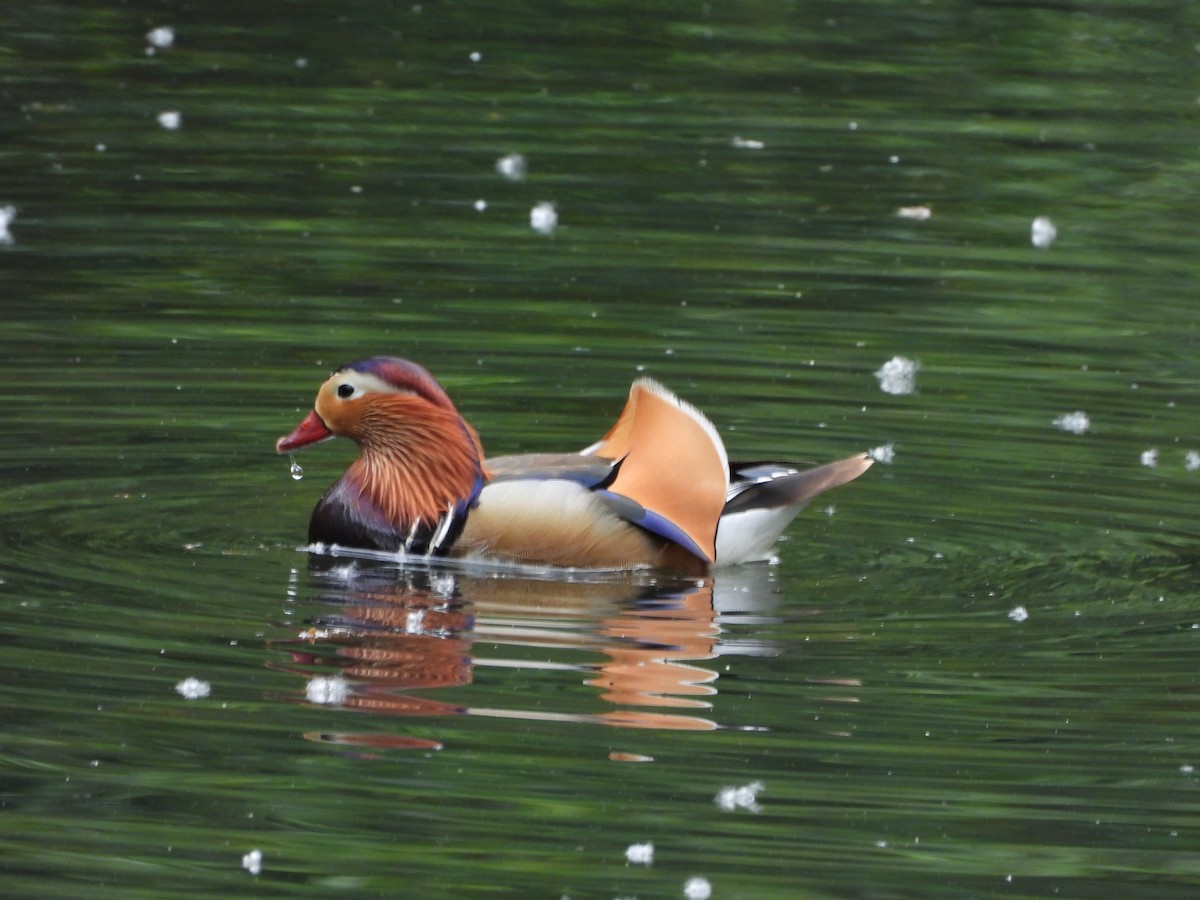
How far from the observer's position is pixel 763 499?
28.2 feet

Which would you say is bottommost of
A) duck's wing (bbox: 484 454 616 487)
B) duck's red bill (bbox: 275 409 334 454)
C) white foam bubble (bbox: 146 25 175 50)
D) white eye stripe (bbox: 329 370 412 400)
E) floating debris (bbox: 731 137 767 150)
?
duck's wing (bbox: 484 454 616 487)

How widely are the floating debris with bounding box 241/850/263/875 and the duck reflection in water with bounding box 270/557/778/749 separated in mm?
764

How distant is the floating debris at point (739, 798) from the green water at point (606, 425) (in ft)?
0.05

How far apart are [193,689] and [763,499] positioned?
2.37 m

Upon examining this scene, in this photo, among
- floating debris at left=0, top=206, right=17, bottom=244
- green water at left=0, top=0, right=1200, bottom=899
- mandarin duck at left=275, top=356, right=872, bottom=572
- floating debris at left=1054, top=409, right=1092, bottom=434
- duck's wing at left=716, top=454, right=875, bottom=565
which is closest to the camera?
green water at left=0, top=0, right=1200, bottom=899

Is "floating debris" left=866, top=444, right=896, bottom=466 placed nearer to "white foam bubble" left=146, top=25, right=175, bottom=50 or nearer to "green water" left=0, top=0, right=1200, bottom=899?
"green water" left=0, top=0, right=1200, bottom=899

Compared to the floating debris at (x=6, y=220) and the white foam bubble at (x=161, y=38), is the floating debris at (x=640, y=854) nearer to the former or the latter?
the floating debris at (x=6, y=220)

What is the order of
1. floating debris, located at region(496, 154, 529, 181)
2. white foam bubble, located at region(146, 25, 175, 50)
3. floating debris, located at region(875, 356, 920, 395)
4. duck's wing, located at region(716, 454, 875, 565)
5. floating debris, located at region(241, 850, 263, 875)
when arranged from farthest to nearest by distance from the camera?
white foam bubble, located at region(146, 25, 175, 50) < floating debris, located at region(496, 154, 529, 181) < floating debris, located at region(875, 356, 920, 395) < duck's wing, located at region(716, 454, 875, 565) < floating debris, located at region(241, 850, 263, 875)

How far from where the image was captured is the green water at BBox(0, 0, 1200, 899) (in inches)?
242

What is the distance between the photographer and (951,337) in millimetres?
11422

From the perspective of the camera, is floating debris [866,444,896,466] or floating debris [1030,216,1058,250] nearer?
floating debris [866,444,896,466]

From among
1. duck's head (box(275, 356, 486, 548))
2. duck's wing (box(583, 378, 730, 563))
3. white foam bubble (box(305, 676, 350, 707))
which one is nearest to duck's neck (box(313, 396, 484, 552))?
duck's head (box(275, 356, 486, 548))

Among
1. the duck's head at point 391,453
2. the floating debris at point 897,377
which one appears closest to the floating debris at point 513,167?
the floating debris at point 897,377

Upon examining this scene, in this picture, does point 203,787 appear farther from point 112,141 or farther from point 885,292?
point 112,141
